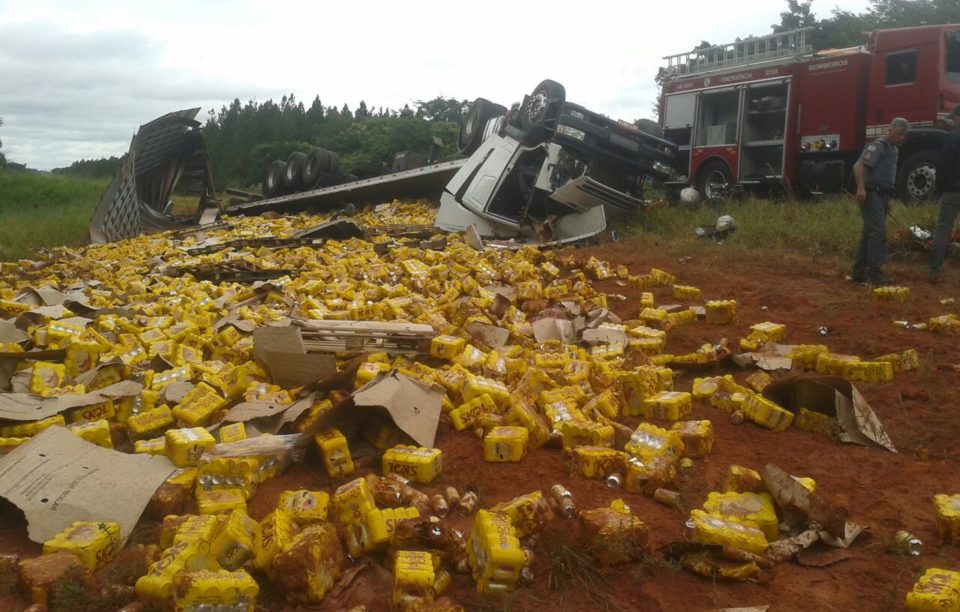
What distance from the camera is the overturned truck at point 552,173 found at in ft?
32.6

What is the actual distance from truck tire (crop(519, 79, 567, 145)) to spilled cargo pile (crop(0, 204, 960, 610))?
14.2 ft

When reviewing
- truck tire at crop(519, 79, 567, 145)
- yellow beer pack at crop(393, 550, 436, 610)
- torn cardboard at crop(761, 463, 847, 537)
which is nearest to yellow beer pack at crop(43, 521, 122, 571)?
yellow beer pack at crop(393, 550, 436, 610)

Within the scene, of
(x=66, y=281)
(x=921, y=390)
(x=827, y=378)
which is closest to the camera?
(x=827, y=378)

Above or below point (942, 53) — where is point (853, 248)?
below

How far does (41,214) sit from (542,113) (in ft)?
50.3

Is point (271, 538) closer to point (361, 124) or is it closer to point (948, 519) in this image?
point (948, 519)

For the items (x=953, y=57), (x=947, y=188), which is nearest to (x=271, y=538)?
(x=947, y=188)

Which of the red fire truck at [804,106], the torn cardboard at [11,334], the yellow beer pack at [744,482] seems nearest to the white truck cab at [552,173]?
the red fire truck at [804,106]

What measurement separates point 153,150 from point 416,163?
5.14 meters

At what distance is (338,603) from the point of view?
2309 millimetres

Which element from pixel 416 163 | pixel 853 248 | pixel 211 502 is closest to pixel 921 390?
pixel 211 502

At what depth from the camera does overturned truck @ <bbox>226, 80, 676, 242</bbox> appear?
9.95 m

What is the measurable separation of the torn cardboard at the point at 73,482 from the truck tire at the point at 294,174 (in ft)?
47.1

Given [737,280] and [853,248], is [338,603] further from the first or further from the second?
[853,248]
